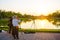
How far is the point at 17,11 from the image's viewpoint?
8.31 meters

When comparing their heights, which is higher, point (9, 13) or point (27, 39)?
point (9, 13)

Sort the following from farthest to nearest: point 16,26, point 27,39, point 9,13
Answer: point 9,13
point 27,39
point 16,26

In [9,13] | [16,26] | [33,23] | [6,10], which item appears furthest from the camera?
[33,23]

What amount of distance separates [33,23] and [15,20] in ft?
12.2

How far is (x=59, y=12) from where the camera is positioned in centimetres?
898

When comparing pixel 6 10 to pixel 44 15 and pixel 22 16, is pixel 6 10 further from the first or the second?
pixel 44 15

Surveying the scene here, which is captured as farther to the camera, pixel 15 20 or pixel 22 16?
pixel 22 16

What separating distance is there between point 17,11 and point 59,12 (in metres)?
1.81

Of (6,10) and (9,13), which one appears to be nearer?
(9,13)

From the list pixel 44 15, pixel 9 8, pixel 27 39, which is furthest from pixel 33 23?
pixel 27 39

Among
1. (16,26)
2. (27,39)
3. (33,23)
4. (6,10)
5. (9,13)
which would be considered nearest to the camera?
(16,26)

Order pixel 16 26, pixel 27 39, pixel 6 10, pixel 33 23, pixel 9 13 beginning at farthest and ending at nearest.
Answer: pixel 33 23 < pixel 6 10 < pixel 9 13 < pixel 27 39 < pixel 16 26

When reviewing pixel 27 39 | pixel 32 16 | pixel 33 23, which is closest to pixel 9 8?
pixel 32 16

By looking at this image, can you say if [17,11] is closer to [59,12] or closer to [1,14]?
[1,14]
